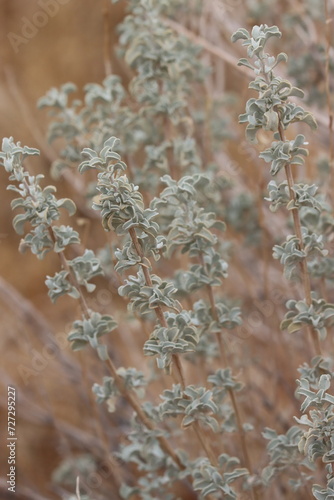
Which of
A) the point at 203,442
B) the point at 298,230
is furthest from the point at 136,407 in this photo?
the point at 298,230

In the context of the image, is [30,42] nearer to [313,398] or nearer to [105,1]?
[105,1]

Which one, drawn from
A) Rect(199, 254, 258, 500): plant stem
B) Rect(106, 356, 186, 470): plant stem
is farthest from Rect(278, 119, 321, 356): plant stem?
Rect(106, 356, 186, 470): plant stem

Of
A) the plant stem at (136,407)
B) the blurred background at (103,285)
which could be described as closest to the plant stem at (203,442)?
the plant stem at (136,407)

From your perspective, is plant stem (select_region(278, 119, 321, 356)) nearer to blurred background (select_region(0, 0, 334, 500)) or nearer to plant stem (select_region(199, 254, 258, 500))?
plant stem (select_region(199, 254, 258, 500))

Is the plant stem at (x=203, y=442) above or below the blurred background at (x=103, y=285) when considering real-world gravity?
below

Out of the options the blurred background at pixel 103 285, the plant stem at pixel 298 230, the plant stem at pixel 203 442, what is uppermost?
the blurred background at pixel 103 285

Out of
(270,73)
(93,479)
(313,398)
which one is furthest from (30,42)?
(313,398)

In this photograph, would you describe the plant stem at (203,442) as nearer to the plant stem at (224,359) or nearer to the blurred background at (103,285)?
the plant stem at (224,359)

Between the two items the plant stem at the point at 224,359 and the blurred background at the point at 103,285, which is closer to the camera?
the plant stem at the point at 224,359
